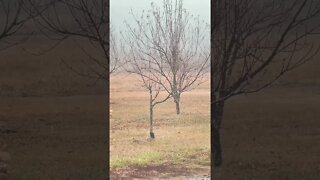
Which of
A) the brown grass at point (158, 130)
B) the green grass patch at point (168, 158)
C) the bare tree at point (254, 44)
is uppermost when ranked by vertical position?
the bare tree at point (254, 44)

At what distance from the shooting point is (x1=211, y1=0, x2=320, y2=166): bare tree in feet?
12.0

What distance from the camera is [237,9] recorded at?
3.75 metres

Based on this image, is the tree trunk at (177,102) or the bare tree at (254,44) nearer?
the bare tree at (254,44)

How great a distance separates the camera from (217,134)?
382cm

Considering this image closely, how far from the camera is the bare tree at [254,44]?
3.64 metres

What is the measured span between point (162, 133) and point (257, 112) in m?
1.85
